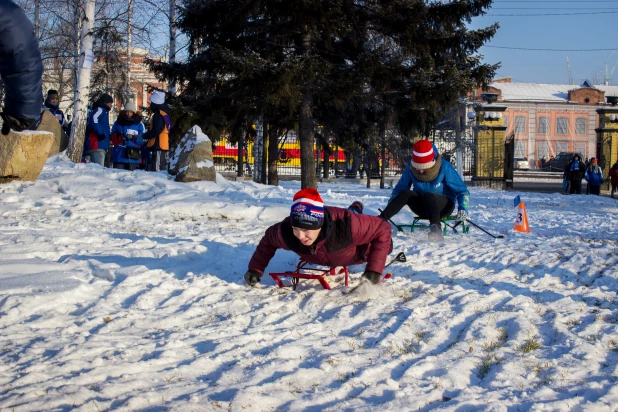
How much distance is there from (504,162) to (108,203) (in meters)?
20.6

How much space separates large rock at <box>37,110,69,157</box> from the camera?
1463cm

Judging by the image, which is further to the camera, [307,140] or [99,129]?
[307,140]

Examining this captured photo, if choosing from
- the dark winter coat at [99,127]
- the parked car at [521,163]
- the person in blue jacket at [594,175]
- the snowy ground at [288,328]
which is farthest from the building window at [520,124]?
the snowy ground at [288,328]

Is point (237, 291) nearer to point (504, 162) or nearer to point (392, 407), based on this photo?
point (392, 407)

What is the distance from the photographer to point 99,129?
45.0 feet

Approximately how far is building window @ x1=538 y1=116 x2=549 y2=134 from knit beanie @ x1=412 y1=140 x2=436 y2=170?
53819 mm

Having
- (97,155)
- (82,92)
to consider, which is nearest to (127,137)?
(97,155)

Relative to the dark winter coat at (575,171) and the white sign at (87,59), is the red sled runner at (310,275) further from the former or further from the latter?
the dark winter coat at (575,171)

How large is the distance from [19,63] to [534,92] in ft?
210

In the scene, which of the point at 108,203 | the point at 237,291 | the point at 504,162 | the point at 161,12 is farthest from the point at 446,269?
the point at 504,162

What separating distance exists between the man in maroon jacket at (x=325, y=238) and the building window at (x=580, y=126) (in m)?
58.7

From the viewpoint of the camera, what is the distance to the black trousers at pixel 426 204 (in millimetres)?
7996

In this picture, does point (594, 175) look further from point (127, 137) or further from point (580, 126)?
point (580, 126)

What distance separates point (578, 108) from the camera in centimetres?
5816
